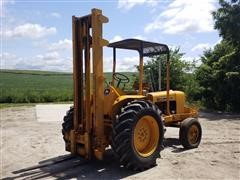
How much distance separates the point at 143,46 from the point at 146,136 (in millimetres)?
2414

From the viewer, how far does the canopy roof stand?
9.05m

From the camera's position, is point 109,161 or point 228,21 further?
point 228,21

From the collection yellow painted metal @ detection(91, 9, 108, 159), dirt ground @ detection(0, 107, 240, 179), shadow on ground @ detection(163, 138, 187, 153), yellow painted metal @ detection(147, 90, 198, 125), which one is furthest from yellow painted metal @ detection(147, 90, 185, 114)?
yellow painted metal @ detection(91, 9, 108, 159)

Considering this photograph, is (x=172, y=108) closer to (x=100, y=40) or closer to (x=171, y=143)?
(x=171, y=143)

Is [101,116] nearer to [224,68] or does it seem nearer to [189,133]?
[189,133]

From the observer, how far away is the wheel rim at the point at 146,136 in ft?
25.3

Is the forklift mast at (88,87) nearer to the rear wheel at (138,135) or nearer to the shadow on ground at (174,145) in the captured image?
the rear wheel at (138,135)

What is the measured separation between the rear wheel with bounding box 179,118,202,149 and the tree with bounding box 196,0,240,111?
9.87m

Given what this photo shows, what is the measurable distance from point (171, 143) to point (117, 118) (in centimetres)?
344

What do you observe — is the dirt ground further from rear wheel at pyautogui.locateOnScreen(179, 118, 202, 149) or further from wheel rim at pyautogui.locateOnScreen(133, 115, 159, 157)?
wheel rim at pyautogui.locateOnScreen(133, 115, 159, 157)

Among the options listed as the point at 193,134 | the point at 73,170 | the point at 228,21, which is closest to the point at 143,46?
the point at 193,134

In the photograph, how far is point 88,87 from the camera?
7.84 m

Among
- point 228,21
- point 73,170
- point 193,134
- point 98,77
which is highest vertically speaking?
point 228,21

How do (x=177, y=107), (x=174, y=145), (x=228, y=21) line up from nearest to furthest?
(x=174, y=145) → (x=177, y=107) → (x=228, y=21)
